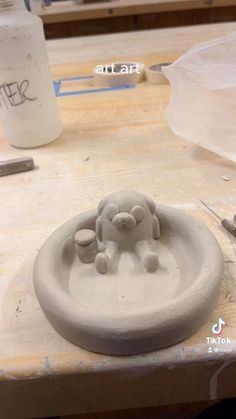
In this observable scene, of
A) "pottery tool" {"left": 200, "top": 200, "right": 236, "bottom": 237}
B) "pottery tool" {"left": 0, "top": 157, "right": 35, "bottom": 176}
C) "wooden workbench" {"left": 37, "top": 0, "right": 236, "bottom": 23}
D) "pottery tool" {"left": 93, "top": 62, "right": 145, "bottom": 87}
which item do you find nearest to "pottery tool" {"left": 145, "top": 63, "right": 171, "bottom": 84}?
"pottery tool" {"left": 93, "top": 62, "right": 145, "bottom": 87}

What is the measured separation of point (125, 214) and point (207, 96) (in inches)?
14.4

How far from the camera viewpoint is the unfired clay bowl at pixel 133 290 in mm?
327

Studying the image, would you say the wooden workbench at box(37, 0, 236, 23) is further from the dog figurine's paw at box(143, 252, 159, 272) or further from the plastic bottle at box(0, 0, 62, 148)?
the dog figurine's paw at box(143, 252, 159, 272)

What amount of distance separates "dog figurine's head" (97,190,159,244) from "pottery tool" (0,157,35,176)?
276mm

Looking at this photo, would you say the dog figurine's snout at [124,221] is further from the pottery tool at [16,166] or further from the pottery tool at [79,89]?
the pottery tool at [79,89]

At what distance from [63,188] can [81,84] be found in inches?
21.9

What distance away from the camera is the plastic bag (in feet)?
2.10

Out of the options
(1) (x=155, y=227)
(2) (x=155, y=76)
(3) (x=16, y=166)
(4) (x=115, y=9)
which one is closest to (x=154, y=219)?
(1) (x=155, y=227)

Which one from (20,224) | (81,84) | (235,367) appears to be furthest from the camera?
(81,84)

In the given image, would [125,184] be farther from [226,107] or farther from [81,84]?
[81,84]

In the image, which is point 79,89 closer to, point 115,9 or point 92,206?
point 92,206

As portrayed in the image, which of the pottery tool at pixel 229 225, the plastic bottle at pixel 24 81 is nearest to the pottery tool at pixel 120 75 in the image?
the plastic bottle at pixel 24 81

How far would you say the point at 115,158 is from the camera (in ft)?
2.25

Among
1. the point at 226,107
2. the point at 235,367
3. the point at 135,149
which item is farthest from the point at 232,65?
the point at 235,367
